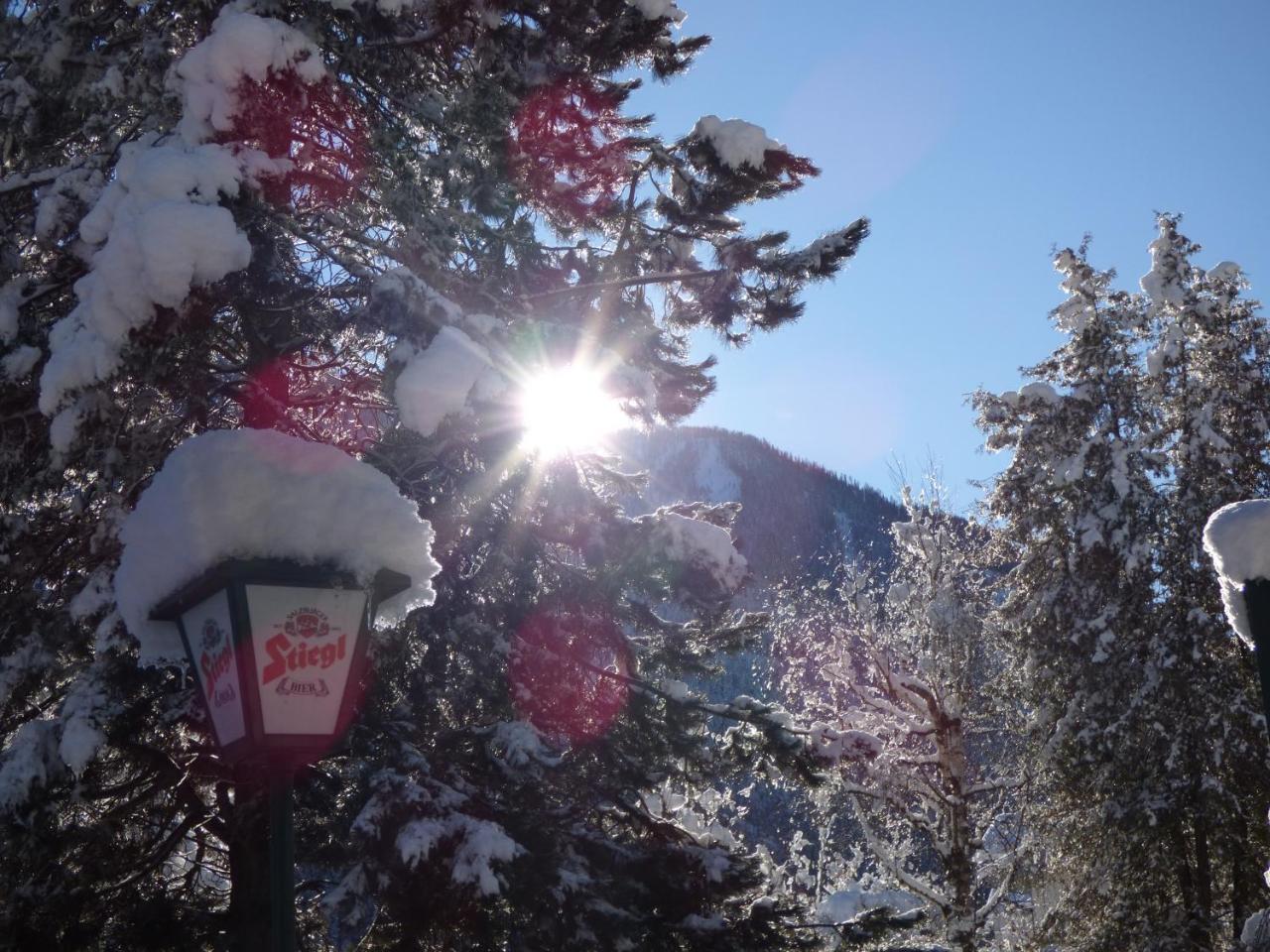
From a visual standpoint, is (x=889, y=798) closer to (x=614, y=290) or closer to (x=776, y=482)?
(x=614, y=290)

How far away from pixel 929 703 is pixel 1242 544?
1300 cm

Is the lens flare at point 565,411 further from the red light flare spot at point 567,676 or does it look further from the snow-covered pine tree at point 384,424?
the red light flare spot at point 567,676

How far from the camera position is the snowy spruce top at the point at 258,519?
126 inches

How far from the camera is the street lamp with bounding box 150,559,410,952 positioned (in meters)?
3.03

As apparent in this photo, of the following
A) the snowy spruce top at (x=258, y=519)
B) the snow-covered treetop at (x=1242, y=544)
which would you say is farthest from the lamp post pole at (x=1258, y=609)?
the snowy spruce top at (x=258, y=519)

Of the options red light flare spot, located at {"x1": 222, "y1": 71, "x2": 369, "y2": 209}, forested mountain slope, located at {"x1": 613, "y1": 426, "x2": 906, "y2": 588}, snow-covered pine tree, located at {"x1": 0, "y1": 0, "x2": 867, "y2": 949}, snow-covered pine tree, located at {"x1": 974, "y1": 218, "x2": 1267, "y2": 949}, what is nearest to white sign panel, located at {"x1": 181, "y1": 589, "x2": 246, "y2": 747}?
snow-covered pine tree, located at {"x1": 0, "y1": 0, "x2": 867, "y2": 949}

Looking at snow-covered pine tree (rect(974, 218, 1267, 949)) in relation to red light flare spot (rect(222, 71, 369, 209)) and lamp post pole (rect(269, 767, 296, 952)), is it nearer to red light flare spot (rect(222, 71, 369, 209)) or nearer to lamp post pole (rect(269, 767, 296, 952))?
red light flare spot (rect(222, 71, 369, 209))

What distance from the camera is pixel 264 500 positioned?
3.30 metres

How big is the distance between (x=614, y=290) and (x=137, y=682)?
4971mm

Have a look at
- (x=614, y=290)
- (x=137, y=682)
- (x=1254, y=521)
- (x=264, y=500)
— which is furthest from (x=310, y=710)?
(x=614, y=290)

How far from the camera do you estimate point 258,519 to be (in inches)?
127

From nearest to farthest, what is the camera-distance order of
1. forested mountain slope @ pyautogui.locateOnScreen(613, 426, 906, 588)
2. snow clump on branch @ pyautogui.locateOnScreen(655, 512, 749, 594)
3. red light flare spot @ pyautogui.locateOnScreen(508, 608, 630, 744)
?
snow clump on branch @ pyautogui.locateOnScreen(655, 512, 749, 594)
red light flare spot @ pyautogui.locateOnScreen(508, 608, 630, 744)
forested mountain slope @ pyautogui.locateOnScreen(613, 426, 906, 588)

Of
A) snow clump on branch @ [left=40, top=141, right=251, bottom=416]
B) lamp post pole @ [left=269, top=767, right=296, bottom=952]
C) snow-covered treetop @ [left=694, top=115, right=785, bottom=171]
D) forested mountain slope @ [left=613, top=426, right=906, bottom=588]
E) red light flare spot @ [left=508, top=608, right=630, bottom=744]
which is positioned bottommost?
lamp post pole @ [left=269, top=767, right=296, bottom=952]

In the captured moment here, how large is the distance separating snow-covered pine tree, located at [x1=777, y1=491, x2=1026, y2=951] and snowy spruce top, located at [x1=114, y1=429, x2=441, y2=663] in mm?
11249
